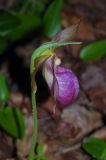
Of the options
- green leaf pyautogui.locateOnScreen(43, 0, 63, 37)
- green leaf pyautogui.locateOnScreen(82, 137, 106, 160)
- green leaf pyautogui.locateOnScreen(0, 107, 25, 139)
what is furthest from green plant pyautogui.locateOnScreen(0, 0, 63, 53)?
green leaf pyautogui.locateOnScreen(82, 137, 106, 160)

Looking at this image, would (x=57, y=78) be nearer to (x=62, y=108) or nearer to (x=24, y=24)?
(x=62, y=108)

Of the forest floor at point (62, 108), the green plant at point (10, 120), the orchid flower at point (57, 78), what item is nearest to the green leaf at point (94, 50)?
the forest floor at point (62, 108)

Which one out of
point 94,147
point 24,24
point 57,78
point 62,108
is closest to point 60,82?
point 57,78

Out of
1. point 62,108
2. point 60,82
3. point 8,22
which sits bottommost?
point 62,108

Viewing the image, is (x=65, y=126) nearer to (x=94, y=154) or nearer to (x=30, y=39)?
(x=94, y=154)

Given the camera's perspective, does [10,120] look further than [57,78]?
Yes

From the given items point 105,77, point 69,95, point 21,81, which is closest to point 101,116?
point 105,77
